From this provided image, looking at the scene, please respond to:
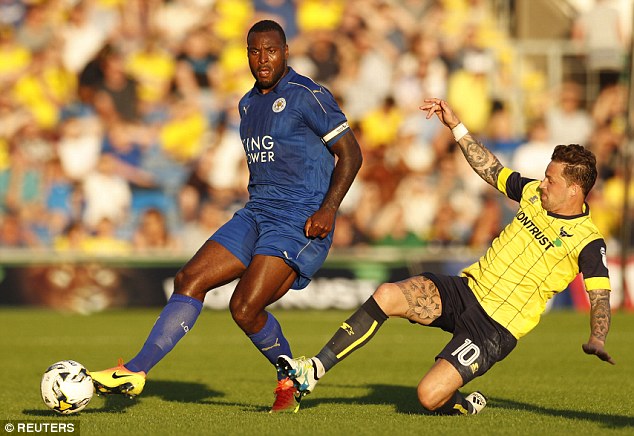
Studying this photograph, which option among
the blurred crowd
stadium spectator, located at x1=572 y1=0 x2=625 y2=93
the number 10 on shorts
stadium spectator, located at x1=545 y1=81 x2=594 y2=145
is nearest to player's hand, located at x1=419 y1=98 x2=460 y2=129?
the number 10 on shorts

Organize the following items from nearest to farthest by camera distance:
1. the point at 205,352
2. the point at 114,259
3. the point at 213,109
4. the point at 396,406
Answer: the point at 396,406 < the point at 205,352 < the point at 114,259 < the point at 213,109

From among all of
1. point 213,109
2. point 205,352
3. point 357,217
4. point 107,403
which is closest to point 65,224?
point 213,109

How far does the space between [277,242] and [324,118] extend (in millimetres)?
861

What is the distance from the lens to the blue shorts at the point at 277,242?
748 centimetres

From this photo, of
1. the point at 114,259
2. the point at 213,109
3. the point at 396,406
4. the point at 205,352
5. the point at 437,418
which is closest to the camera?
the point at 437,418

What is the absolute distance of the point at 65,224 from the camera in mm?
18375

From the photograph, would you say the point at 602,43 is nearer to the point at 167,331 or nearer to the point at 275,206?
the point at 275,206

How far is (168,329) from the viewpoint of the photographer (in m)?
7.25

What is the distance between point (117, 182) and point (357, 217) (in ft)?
12.9

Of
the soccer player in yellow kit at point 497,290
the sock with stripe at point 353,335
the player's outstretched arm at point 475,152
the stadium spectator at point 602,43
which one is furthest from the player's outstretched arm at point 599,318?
the stadium spectator at point 602,43

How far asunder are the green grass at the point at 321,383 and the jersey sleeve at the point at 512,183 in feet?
4.65

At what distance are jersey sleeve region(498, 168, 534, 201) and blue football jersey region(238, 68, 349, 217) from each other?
107 cm

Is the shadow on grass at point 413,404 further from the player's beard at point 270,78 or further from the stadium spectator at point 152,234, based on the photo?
the stadium spectator at point 152,234

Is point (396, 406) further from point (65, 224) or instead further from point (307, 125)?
point (65, 224)
